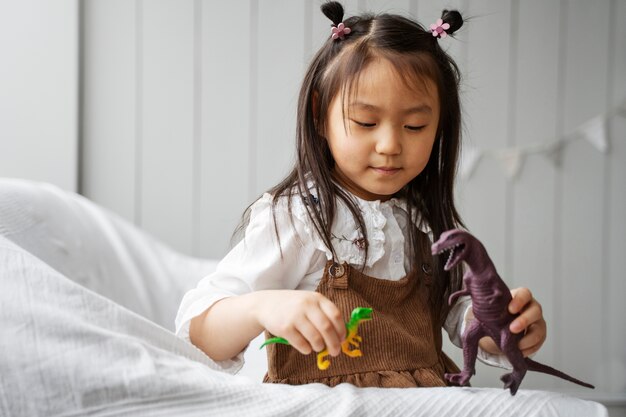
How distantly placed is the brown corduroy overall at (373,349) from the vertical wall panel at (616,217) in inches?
50.4

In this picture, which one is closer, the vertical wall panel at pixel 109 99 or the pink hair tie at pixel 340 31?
the pink hair tie at pixel 340 31

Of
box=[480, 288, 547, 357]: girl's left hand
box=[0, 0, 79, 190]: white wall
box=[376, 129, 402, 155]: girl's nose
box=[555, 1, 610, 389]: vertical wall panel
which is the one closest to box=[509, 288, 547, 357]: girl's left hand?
box=[480, 288, 547, 357]: girl's left hand

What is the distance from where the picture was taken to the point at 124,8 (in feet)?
6.53

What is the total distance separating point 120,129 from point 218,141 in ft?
0.89

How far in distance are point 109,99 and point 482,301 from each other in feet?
5.02

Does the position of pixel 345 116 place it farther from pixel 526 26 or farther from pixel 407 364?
pixel 526 26

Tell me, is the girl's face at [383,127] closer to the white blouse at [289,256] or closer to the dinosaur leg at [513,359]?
the white blouse at [289,256]

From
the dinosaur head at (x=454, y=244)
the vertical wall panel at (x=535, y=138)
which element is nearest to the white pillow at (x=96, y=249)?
the dinosaur head at (x=454, y=244)

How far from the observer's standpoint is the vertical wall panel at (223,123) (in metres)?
2.01

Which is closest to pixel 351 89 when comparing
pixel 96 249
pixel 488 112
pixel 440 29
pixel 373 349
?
pixel 440 29

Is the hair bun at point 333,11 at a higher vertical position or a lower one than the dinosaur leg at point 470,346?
higher

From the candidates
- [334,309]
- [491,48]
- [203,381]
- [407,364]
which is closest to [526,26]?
[491,48]

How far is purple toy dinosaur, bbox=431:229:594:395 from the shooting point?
26.8 inches

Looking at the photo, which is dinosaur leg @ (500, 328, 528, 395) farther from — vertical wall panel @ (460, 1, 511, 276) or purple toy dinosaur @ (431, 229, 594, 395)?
vertical wall panel @ (460, 1, 511, 276)
